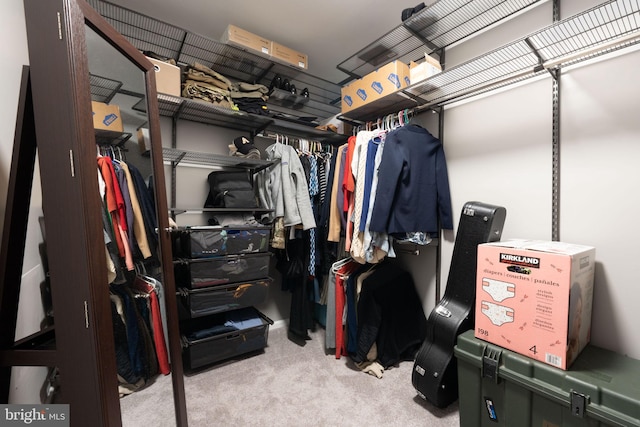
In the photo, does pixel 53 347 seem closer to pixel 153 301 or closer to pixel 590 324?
pixel 153 301

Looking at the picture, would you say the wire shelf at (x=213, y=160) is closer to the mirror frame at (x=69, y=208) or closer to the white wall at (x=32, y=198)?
the white wall at (x=32, y=198)

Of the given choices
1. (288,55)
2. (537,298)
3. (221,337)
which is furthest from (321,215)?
(537,298)

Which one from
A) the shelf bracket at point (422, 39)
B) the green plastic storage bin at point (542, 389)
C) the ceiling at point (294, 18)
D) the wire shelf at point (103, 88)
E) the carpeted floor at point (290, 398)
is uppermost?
the ceiling at point (294, 18)

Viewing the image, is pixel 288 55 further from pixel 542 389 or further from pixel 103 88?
pixel 542 389

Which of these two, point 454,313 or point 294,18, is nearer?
point 454,313

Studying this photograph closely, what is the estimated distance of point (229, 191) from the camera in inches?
79.1

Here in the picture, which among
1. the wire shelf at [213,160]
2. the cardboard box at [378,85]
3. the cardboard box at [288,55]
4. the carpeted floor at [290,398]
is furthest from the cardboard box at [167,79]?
the carpeted floor at [290,398]

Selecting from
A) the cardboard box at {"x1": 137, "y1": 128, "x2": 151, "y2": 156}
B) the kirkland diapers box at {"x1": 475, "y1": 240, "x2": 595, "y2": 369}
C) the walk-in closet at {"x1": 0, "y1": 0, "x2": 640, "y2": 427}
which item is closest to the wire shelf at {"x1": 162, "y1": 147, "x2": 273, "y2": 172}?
the walk-in closet at {"x1": 0, "y1": 0, "x2": 640, "y2": 427}

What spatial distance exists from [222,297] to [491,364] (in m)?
1.57

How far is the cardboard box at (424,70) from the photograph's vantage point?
166cm

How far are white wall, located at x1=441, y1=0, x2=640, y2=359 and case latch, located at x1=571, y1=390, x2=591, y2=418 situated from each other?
528 mm

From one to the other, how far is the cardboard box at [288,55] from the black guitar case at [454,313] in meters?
1.64

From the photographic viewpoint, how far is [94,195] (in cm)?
87

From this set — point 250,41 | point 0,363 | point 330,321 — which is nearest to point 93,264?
point 0,363
